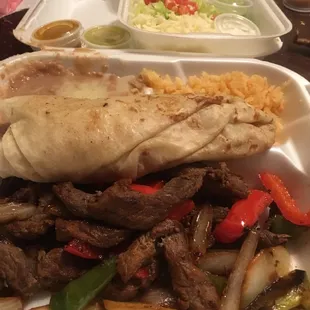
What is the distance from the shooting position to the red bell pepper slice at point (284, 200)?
2.49 m

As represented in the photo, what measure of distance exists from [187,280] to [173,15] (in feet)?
10.1

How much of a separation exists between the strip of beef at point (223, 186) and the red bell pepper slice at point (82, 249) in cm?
72

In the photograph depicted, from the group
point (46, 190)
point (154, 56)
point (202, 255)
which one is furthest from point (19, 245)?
point (154, 56)

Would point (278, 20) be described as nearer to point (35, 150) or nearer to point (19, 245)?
point (35, 150)

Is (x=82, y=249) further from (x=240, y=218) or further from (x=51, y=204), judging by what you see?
(x=240, y=218)

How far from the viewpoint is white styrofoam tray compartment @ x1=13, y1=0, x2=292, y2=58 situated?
3627 millimetres

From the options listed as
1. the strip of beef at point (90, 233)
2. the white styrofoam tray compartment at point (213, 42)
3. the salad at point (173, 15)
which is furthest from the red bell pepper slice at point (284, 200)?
the salad at point (173, 15)

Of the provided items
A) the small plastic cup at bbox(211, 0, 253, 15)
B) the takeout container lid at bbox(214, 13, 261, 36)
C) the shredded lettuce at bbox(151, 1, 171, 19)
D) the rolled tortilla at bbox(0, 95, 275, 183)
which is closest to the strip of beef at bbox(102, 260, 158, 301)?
the rolled tortilla at bbox(0, 95, 275, 183)

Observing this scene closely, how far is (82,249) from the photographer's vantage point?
227 cm

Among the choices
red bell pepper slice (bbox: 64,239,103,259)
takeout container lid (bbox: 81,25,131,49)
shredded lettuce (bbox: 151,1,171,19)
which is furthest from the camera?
shredded lettuce (bbox: 151,1,171,19)

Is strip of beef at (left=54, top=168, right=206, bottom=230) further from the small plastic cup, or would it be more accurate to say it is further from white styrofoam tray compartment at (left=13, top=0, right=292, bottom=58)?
the small plastic cup

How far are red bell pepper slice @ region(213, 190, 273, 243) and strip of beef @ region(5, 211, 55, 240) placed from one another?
94 cm

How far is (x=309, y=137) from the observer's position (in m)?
2.78

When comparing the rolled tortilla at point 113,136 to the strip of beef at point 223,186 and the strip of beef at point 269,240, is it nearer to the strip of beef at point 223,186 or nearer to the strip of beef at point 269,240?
the strip of beef at point 223,186
